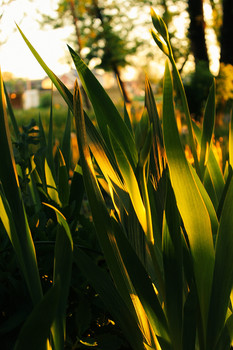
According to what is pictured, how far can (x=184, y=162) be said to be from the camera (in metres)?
0.53

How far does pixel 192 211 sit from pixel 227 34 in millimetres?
7702

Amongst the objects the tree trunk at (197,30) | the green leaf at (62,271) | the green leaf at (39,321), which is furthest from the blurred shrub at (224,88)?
the green leaf at (39,321)

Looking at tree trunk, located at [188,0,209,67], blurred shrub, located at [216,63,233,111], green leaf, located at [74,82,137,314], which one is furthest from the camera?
tree trunk, located at [188,0,209,67]

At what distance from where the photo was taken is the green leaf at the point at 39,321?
0.35 m

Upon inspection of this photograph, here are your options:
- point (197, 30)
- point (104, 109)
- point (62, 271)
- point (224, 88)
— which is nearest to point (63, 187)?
point (104, 109)

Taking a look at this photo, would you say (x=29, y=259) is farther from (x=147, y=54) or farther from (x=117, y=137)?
(x=147, y=54)

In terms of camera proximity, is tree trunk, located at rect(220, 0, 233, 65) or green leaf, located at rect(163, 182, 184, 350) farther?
tree trunk, located at rect(220, 0, 233, 65)

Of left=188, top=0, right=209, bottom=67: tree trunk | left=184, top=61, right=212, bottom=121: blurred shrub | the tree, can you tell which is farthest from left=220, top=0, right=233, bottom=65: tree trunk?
the tree

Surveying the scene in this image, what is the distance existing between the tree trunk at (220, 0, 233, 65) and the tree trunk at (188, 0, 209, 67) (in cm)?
46

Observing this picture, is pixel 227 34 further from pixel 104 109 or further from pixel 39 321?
pixel 39 321

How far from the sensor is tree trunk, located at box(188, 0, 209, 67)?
25.7ft

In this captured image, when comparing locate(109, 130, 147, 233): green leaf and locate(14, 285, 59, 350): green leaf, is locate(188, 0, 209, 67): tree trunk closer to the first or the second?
locate(109, 130, 147, 233): green leaf

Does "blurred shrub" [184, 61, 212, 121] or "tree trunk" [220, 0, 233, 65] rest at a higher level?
"tree trunk" [220, 0, 233, 65]

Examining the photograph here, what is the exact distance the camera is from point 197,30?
7.96 meters
